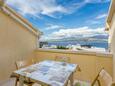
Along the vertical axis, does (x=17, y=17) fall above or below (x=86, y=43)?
above

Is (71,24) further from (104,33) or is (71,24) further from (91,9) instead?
(104,33)

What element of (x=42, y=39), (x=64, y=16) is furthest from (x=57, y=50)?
(x=64, y=16)

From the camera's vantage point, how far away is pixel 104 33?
341cm

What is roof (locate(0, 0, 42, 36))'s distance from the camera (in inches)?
98.6

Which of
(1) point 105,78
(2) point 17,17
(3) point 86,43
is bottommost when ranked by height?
(1) point 105,78

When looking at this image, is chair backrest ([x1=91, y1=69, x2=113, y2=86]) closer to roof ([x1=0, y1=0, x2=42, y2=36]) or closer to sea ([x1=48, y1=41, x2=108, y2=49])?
sea ([x1=48, y1=41, x2=108, y2=49])

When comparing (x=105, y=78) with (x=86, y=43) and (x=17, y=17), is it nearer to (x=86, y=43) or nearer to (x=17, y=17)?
(x=86, y=43)

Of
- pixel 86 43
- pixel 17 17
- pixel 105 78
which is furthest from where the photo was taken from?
pixel 86 43

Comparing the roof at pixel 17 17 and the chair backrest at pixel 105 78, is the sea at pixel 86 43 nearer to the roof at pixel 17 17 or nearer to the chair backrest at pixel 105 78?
the roof at pixel 17 17

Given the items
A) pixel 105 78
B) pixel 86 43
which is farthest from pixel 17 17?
pixel 105 78

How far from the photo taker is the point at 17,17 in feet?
9.56

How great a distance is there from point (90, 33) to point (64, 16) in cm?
106

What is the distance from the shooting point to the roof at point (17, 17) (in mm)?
2505

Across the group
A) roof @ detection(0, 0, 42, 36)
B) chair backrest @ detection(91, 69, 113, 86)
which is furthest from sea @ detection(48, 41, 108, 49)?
chair backrest @ detection(91, 69, 113, 86)
